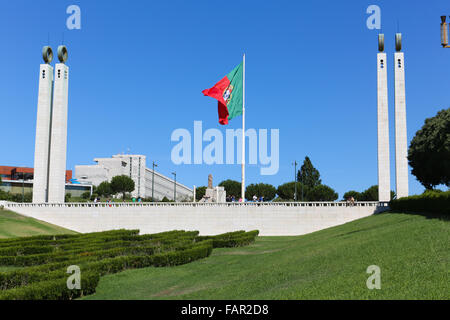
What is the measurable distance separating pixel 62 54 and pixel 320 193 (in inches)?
2178

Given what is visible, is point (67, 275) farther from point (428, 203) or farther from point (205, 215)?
point (205, 215)

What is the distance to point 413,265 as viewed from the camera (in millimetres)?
11875

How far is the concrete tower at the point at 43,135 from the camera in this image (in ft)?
162

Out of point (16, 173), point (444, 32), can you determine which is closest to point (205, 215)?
point (444, 32)

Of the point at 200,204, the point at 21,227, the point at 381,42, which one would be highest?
the point at 381,42

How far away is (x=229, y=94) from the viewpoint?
131 feet

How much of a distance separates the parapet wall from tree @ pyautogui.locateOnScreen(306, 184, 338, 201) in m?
46.2

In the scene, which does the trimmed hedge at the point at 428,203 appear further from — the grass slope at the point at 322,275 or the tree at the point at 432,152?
the grass slope at the point at 322,275

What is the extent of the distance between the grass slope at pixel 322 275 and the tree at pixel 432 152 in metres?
17.6

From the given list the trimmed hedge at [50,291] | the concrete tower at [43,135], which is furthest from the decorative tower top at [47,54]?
the trimmed hedge at [50,291]

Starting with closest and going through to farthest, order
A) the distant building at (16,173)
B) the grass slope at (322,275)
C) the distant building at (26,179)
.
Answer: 1. the grass slope at (322,275)
2. the distant building at (26,179)
3. the distant building at (16,173)
